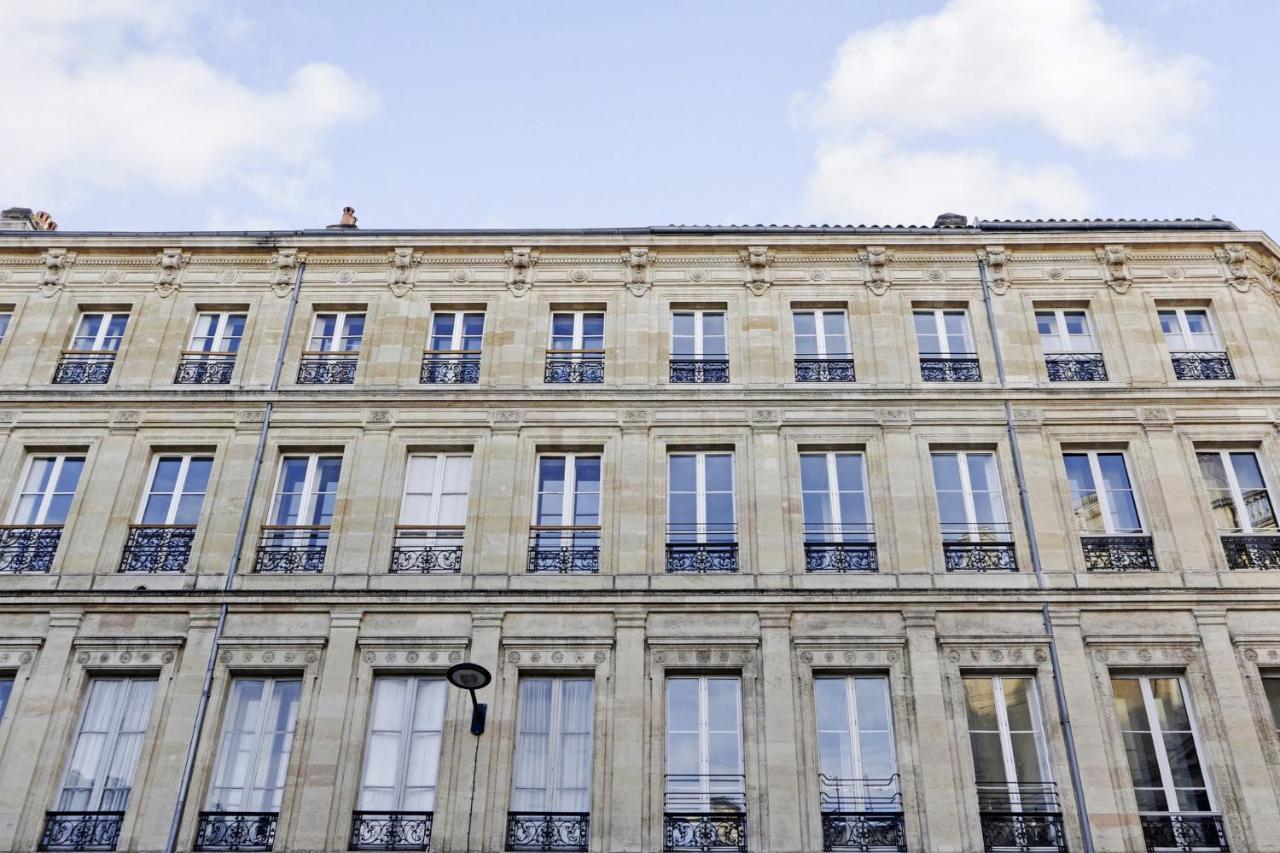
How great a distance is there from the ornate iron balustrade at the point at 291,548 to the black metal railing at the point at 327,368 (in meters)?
2.13

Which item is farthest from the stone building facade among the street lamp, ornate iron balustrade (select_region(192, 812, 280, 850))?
the street lamp

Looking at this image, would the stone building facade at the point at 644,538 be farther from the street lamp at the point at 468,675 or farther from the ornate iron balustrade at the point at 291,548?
the street lamp at the point at 468,675

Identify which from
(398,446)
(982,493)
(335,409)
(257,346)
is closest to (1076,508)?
(982,493)

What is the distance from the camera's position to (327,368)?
50.9 ft

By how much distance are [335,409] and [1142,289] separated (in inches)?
418

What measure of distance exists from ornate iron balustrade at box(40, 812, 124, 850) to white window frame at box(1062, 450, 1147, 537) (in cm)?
1092

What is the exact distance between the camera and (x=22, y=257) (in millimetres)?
16484

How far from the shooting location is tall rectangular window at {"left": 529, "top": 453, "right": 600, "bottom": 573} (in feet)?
45.3

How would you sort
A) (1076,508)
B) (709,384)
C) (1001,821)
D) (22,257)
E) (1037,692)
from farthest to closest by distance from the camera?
(22,257) → (709,384) → (1076,508) → (1037,692) → (1001,821)

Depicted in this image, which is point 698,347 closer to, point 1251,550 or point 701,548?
point 701,548

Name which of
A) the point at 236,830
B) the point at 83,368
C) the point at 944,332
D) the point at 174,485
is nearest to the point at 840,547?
the point at 944,332

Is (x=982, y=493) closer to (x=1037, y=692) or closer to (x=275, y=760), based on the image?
(x=1037, y=692)

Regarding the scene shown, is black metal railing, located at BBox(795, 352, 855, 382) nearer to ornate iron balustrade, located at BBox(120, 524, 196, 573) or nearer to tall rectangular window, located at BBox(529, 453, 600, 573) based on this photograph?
tall rectangular window, located at BBox(529, 453, 600, 573)

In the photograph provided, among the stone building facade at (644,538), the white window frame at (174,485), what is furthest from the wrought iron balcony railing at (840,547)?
the white window frame at (174,485)
